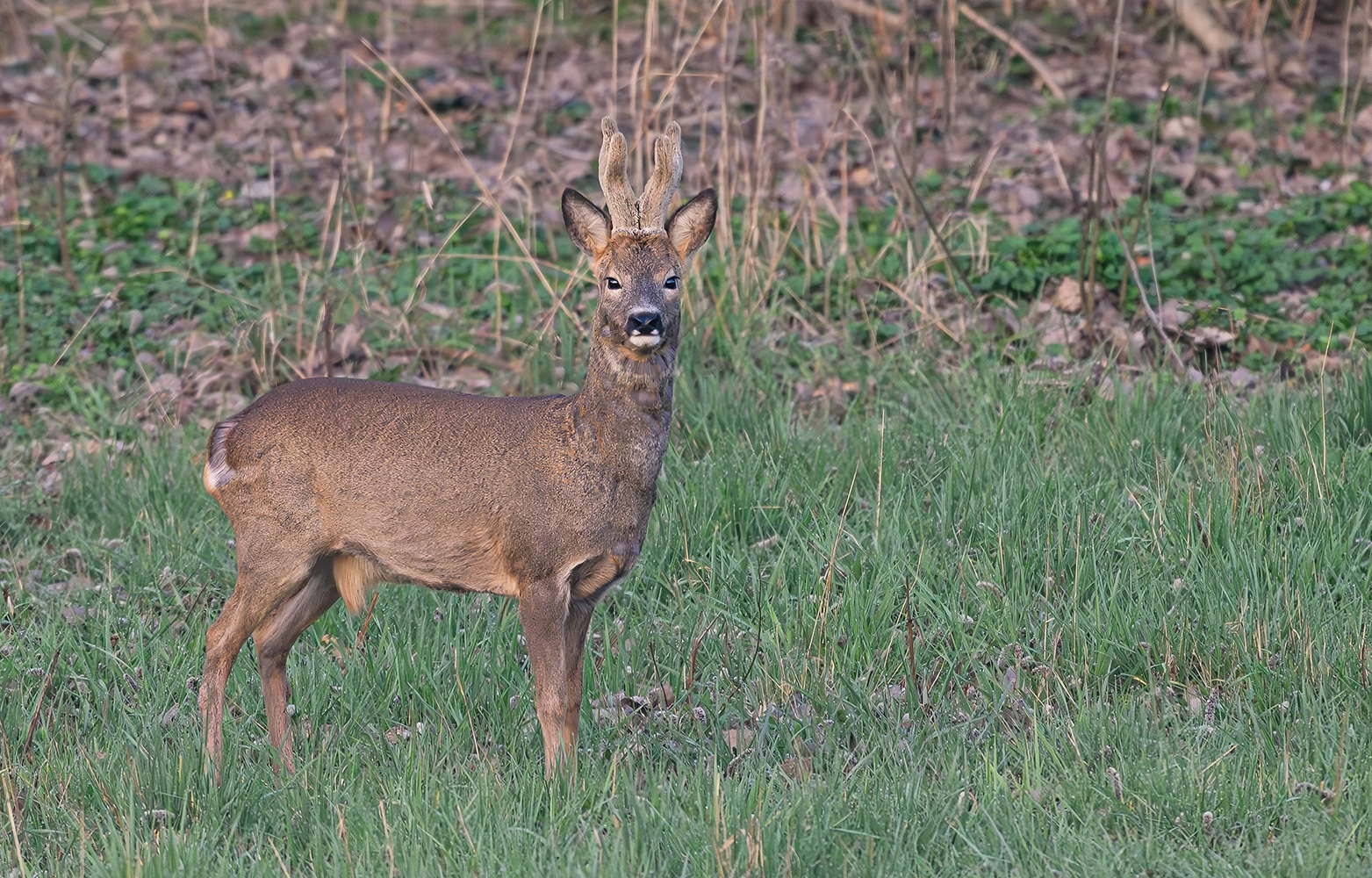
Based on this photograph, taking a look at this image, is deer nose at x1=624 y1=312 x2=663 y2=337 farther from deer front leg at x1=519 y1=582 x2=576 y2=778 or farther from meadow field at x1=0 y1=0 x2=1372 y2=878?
meadow field at x1=0 y1=0 x2=1372 y2=878

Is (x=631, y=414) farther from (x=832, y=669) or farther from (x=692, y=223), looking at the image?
(x=832, y=669)

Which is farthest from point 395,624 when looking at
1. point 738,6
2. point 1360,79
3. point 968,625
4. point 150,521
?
point 1360,79

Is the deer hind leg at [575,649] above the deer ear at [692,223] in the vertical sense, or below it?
below

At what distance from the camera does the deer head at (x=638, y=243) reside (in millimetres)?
4246

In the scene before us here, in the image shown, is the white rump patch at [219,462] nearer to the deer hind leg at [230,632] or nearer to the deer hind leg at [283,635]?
the deer hind leg at [230,632]

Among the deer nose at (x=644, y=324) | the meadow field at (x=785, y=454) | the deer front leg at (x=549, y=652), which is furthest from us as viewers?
the deer front leg at (x=549, y=652)

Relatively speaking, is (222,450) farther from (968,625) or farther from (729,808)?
(968,625)

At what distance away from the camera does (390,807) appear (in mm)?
3992

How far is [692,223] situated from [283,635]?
1.66 meters

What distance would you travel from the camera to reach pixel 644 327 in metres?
4.21

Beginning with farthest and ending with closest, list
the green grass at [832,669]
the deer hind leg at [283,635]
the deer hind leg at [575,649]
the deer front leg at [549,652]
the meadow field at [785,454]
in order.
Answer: the deer hind leg at [283,635] → the deer hind leg at [575,649] → the deer front leg at [549,652] → the meadow field at [785,454] → the green grass at [832,669]

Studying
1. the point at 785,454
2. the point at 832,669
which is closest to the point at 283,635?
the point at 832,669

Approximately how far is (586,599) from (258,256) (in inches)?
209

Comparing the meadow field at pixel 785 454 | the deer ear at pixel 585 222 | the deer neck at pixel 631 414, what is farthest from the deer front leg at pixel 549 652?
the deer ear at pixel 585 222
